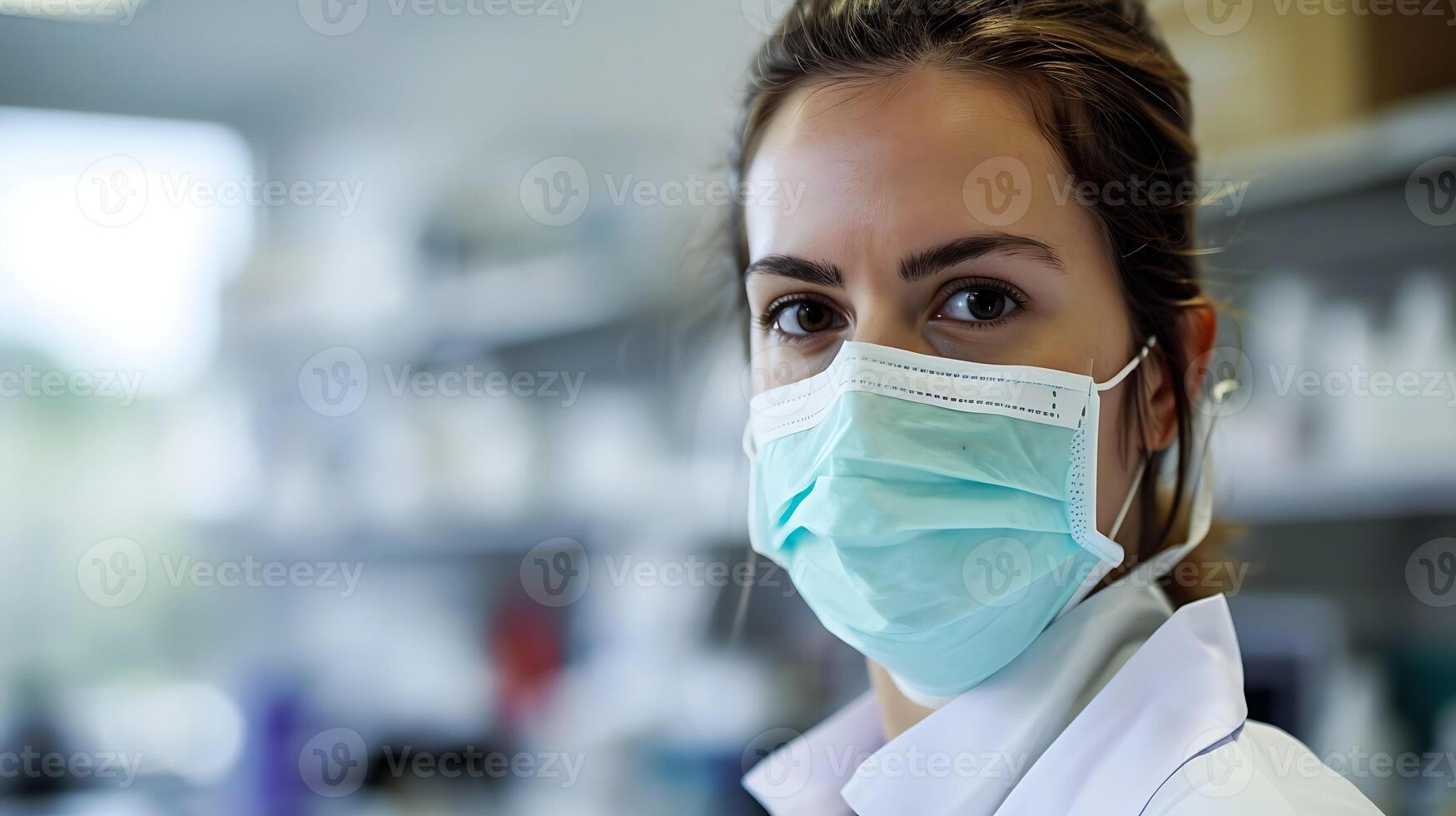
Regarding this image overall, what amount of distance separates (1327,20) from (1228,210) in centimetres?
33

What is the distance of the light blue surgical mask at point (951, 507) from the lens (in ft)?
Result: 2.79

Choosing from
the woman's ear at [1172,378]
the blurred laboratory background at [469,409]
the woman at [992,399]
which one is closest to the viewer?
the woman at [992,399]

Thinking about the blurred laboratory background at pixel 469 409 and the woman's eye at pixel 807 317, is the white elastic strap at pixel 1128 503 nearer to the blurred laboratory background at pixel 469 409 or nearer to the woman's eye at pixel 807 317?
the woman's eye at pixel 807 317

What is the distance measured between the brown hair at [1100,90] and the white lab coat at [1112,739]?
130 mm

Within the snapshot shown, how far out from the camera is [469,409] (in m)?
2.62

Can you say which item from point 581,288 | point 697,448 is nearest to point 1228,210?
point 697,448

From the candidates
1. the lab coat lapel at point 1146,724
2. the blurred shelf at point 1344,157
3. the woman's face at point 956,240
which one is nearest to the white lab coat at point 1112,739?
the lab coat lapel at point 1146,724

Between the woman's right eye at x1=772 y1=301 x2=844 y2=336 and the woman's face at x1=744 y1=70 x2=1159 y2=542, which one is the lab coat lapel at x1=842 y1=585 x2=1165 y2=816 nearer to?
the woman's face at x1=744 y1=70 x2=1159 y2=542

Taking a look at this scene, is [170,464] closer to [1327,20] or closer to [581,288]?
[581,288]

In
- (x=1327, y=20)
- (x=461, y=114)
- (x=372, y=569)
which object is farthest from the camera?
(x=461, y=114)

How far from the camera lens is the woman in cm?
85

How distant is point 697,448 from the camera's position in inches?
93.0

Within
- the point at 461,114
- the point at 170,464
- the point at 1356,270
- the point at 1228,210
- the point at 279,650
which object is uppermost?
the point at 461,114

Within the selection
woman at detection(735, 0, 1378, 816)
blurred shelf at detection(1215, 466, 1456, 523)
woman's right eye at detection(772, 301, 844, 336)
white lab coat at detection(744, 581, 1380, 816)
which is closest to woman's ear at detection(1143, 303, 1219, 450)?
woman at detection(735, 0, 1378, 816)
